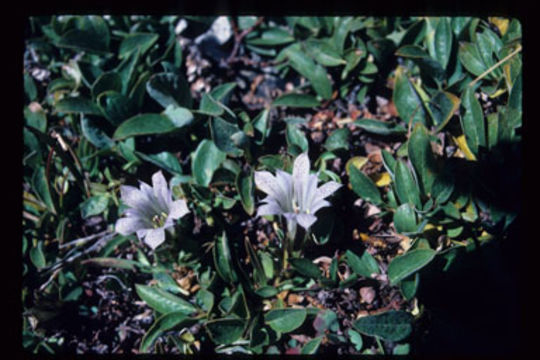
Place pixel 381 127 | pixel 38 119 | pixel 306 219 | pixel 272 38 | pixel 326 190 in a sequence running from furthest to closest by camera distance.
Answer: pixel 272 38, pixel 38 119, pixel 381 127, pixel 326 190, pixel 306 219

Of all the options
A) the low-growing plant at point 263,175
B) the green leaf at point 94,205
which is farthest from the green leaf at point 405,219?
the green leaf at point 94,205

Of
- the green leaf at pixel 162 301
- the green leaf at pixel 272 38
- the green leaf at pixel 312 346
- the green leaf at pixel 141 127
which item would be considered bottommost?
the green leaf at pixel 312 346

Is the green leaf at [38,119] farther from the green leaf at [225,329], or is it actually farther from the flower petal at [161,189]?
the green leaf at [225,329]

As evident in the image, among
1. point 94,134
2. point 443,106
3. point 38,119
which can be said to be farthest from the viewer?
point 38,119

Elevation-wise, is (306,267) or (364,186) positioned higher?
(364,186)

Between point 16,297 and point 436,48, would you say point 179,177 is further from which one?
point 436,48

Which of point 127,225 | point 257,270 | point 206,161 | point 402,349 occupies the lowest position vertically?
point 402,349

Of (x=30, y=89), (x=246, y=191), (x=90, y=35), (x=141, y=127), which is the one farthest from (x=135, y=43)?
(x=246, y=191)

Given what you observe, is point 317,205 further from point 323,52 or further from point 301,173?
point 323,52
